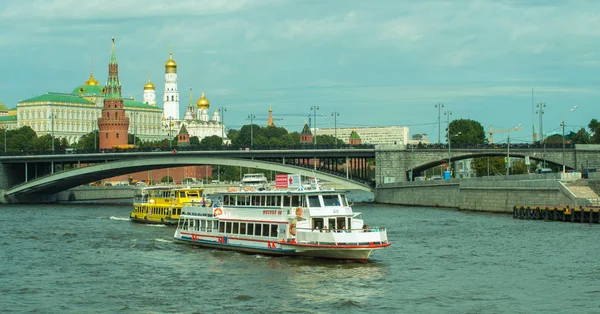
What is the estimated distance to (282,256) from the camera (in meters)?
49.2

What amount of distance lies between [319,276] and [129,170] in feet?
265

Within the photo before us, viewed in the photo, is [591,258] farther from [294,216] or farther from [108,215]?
[108,215]

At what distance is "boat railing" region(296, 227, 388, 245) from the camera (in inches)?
1804

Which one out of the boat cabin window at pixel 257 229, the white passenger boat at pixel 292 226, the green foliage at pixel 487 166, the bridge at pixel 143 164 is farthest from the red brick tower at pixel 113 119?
the boat cabin window at pixel 257 229

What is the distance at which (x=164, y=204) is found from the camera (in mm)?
76125

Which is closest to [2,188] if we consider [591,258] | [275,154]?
[275,154]

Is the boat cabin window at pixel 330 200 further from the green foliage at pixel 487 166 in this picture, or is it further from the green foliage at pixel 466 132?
the green foliage at pixel 466 132

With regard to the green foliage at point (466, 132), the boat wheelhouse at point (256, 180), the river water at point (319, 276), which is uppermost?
the green foliage at point (466, 132)

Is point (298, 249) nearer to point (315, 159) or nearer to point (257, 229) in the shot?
point (257, 229)

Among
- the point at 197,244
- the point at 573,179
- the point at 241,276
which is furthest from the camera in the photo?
the point at 573,179

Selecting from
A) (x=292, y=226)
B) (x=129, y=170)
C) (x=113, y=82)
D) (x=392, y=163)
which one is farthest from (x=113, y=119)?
(x=292, y=226)

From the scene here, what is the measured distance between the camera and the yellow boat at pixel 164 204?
7462 centimetres

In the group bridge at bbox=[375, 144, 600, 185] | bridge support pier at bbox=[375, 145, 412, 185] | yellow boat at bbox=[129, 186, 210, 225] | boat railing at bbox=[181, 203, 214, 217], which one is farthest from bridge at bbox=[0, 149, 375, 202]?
boat railing at bbox=[181, 203, 214, 217]

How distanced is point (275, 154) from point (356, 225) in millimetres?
61770
